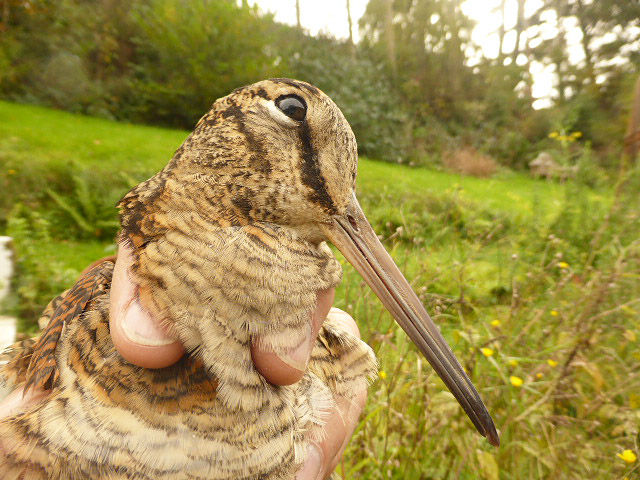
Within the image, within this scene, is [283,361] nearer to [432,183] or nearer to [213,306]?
[213,306]

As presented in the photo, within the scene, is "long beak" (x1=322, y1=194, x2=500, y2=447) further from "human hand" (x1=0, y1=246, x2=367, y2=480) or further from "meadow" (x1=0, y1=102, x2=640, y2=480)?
"meadow" (x1=0, y1=102, x2=640, y2=480)

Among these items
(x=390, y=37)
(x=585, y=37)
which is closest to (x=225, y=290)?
(x=390, y=37)

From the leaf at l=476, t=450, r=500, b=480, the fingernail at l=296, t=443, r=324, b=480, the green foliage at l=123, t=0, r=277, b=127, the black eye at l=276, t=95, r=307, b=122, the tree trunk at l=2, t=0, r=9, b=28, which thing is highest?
the tree trunk at l=2, t=0, r=9, b=28

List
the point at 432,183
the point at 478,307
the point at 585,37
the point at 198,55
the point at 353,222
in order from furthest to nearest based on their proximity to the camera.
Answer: the point at 585,37, the point at 198,55, the point at 432,183, the point at 478,307, the point at 353,222

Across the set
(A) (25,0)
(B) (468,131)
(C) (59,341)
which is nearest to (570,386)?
(C) (59,341)

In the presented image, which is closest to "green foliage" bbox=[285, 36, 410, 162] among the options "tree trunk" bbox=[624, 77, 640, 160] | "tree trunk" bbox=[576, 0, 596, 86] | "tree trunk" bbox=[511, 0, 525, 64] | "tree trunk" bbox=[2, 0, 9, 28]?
"tree trunk" bbox=[624, 77, 640, 160]

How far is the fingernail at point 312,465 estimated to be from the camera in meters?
1.05

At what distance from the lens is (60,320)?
0.99 metres

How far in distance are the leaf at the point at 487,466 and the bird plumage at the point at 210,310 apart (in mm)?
918

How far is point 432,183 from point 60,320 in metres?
6.15

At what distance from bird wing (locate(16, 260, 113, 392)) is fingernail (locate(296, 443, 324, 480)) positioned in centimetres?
63

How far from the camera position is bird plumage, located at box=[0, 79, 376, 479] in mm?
853

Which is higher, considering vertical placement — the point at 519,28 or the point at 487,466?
the point at 519,28

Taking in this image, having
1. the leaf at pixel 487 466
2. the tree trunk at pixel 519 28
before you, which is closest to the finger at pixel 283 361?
the leaf at pixel 487 466
